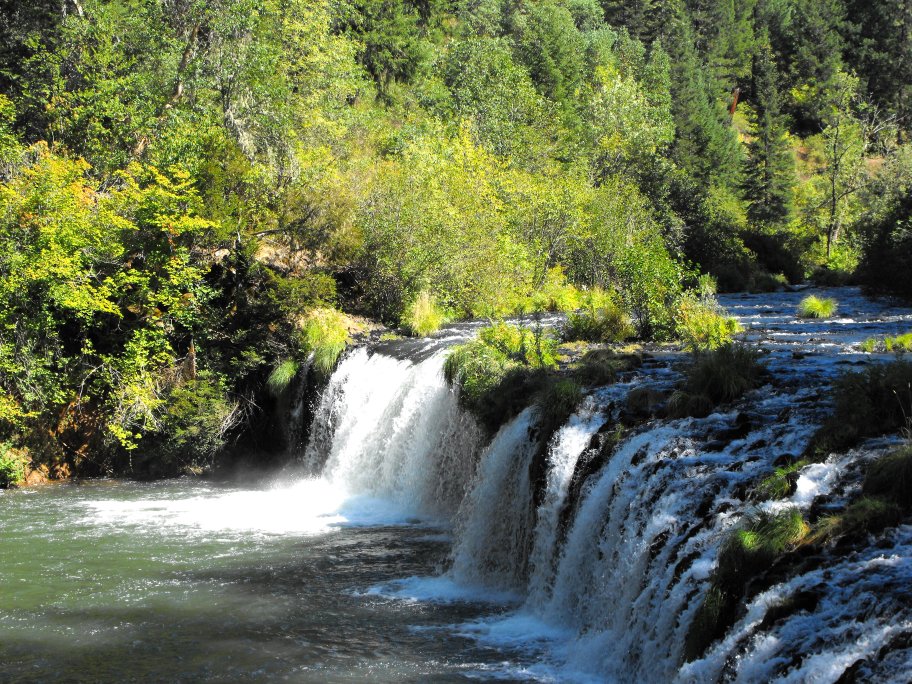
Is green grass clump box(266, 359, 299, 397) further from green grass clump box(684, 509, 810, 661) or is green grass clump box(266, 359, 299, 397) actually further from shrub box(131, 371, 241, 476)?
green grass clump box(684, 509, 810, 661)

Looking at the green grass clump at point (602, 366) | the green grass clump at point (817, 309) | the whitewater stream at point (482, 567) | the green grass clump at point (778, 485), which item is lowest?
the whitewater stream at point (482, 567)

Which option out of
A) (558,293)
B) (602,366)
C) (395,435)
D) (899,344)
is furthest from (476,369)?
(558,293)

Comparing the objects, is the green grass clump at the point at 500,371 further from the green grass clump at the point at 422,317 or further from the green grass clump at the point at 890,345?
the green grass clump at the point at 422,317

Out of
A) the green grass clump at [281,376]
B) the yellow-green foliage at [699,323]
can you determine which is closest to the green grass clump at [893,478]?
the yellow-green foliage at [699,323]

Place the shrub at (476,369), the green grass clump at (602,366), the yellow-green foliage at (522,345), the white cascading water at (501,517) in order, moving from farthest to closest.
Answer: the yellow-green foliage at (522,345)
the shrub at (476,369)
the green grass clump at (602,366)
the white cascading water at (501,517)

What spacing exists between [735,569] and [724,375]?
15.7 ft

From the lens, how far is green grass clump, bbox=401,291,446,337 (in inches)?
875

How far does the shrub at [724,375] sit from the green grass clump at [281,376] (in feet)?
34.1

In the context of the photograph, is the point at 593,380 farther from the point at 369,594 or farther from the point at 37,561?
the point at 37,561

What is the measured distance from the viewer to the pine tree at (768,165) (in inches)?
2140

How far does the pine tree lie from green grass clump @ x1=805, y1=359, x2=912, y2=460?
43.4m

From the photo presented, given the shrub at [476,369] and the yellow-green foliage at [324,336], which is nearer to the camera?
the shrub at [476,369]

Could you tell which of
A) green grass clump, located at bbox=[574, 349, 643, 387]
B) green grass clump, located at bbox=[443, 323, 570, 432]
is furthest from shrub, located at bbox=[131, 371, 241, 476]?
green grass clump, located at bbox=[574, 349, 643, 387]

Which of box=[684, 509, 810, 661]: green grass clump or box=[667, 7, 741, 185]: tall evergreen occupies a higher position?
box=[667, 7, 741, 185]: tall evergreen
